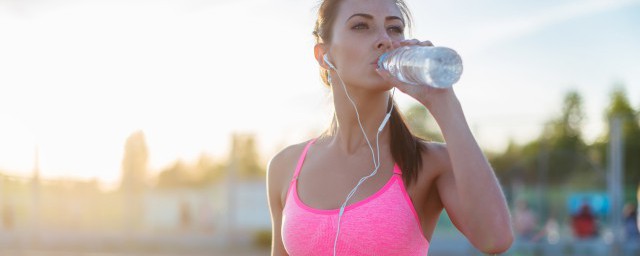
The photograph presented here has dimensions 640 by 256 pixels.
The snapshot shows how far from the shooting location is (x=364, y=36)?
2.10 m

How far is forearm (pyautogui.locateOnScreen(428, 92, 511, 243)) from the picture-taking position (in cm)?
181

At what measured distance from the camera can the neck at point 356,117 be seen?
217 cm

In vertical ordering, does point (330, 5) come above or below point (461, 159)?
above

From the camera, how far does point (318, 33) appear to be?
7.80ft

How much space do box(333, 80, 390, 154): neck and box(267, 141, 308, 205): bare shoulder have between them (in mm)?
160

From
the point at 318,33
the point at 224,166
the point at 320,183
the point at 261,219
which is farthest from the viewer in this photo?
the point at 261,219

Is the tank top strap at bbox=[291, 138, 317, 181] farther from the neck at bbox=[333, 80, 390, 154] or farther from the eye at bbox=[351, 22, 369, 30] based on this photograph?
the eye at bbox=[351, 22, 369, 30]

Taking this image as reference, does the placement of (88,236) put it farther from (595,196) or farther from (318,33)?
(318,33)

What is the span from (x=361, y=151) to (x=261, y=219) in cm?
1766

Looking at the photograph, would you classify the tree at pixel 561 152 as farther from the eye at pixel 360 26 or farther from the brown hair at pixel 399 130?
the eye at pixel 360 26

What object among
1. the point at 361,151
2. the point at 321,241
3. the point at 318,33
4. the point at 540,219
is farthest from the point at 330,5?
the point at 540,219

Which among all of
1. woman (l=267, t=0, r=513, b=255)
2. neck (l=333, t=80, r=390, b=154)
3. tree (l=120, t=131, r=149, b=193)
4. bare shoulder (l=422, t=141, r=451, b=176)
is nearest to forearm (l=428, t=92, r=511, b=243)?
woman (l=267, t=0, r=513, b=255)

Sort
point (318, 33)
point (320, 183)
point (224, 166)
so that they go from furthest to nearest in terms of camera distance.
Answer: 1. point (224, 166)
2. point (318, 33)
3. point (320, 183)

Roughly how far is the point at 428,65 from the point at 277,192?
0.87 meters
